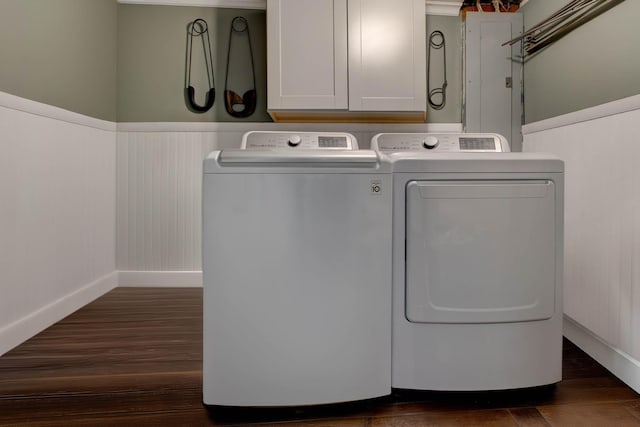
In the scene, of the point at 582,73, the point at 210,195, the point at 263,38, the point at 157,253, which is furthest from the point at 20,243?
the point at 582,73

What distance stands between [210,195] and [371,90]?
136 cm

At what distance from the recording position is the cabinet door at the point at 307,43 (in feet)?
6.91

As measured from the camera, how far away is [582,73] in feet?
5.66

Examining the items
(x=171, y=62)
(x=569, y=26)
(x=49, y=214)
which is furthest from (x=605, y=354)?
(x=171, y=62)

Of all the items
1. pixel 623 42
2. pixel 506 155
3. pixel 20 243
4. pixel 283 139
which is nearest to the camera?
pixel 506 155

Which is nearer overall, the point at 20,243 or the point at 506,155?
the point at 506,155

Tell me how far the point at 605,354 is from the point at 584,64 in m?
1.24

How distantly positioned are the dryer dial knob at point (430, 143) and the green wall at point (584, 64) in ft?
2.08

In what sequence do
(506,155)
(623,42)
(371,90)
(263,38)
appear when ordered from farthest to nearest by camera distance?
(263,38) < (371,90) < (623,42) < (506,155)

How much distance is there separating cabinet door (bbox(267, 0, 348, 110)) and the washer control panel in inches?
13.3

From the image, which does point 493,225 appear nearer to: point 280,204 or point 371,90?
point 280,204

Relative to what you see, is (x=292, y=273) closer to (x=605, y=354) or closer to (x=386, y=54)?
(x=605, y=354)

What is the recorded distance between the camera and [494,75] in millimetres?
2424

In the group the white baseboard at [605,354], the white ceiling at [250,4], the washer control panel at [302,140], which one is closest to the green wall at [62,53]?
the white ceiling at [250,4]
